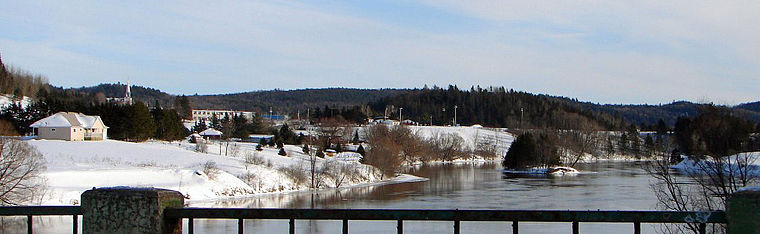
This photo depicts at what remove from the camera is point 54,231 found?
24438 millimetres

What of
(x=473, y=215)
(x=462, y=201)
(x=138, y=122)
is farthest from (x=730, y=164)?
(x=138, y=122)

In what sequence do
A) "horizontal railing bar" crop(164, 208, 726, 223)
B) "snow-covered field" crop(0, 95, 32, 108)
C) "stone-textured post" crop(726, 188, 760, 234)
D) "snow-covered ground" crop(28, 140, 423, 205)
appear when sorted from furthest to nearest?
1. "snow-covered field" crop(0, 95, 32, 108)
2. "snow-covered ground" crop(28, 140, 423, 205)
3. "horizontal railing bar" crop(164, 208, 726, 223)
4. "stone-textured post" crop(726, 188, 760, 234)

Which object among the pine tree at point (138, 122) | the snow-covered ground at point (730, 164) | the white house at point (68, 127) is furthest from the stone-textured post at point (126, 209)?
the pine tree at point (138, 122)

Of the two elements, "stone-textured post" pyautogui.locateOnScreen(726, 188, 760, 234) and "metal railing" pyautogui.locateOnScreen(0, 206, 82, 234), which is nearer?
"stone-textured post" pyautogui.locateOnScreen(726, 188, 760, 234)

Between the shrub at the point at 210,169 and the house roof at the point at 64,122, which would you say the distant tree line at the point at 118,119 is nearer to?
the house roof at the point at 64,122

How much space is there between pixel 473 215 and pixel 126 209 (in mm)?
2062

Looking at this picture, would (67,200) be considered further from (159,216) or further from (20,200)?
(159,216)

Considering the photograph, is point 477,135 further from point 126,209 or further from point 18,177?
point 126,209

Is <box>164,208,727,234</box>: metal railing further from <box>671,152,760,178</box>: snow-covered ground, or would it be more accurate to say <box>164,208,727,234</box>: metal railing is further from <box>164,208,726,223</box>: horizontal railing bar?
<box>671,152,760,178</box>: snow-covered ground

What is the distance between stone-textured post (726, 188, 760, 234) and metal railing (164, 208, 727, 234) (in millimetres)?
177

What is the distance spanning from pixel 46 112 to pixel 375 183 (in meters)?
39.4

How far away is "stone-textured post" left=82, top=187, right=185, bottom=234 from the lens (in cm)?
429

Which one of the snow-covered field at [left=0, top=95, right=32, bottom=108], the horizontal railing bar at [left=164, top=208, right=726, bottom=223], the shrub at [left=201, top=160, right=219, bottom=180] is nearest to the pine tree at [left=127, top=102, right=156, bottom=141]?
the shrub at [left=201, top=160, right=219, bottom=180]

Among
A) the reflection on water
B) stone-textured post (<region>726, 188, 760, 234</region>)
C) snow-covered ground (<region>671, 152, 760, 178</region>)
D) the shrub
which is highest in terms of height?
stone-textured post (<region>726, 188, 760, 234</region>)
